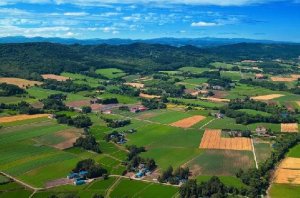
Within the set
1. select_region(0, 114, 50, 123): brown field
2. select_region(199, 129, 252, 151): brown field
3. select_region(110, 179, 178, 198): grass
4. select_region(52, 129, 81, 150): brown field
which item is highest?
select_region(0, 114, 50, 123): brown field

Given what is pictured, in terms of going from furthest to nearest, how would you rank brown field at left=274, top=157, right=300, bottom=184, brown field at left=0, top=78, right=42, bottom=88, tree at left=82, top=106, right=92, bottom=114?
brown field at left=0, top=78, right=42, bottom=88 < tree at left=82, top=106, right=92, bottom=114 < brown field at left=274, top=157, right=300, bottom=184

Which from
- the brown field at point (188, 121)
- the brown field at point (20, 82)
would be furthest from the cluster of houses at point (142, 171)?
the brown field at point (20, 82)

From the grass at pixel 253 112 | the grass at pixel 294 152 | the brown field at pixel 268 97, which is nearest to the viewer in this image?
the grass at pixel 294 152

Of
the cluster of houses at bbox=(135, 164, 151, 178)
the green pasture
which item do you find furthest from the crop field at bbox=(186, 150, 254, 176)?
the cluster of houses at bbox=(135, 164, 151, 178)

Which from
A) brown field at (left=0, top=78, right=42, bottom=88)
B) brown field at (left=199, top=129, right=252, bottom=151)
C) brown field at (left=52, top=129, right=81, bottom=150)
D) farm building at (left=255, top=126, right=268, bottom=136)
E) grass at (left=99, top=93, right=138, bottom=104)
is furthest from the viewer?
brown field at (left=0, top=78, right=42, bottom=88)

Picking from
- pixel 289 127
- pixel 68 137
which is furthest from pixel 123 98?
pixel 289 127

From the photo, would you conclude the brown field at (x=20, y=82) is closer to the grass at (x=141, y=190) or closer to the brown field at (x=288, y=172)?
the grass at (x=141, y=190)

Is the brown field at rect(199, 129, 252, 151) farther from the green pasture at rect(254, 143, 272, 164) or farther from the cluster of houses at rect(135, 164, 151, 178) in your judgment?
the cluster of houses at rect(135, 164, 151, 178)
